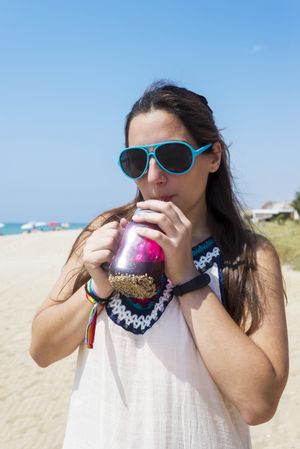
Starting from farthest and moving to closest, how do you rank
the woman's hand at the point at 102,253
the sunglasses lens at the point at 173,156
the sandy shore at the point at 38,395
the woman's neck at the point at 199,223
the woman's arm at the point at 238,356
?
the sandy shore at the point at 38,395
the woman's neck at the point at 199,223
the sunglasses lens at the point at 173,156
the woman's hand at the point at 102,253
the woman's arm at the point at 238,356

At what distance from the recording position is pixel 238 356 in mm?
1209

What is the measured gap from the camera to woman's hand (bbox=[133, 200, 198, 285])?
1.25 metres

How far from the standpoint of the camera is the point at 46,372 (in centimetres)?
645

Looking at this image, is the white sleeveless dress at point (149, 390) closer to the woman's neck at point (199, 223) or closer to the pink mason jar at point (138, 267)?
the pink mason jar at point (138, 267)

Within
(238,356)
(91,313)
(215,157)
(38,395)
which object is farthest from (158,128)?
(38,395)

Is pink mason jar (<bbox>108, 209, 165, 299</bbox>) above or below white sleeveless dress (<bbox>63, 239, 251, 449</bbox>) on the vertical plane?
above

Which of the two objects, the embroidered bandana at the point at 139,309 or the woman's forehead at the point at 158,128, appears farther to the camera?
the woman's forehead at the point at 158,128

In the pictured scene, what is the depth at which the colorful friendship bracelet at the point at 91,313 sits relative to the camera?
52.7 inches

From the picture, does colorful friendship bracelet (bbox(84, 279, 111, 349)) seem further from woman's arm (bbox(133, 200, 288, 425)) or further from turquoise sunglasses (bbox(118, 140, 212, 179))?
turquoise sunglasses (bbox(118, 140, 212, 179))

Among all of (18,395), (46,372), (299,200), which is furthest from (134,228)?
(299,200)

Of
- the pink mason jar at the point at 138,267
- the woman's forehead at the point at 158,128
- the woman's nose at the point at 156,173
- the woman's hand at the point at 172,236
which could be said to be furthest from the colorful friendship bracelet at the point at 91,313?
the woman's forehead at the point at 158,128

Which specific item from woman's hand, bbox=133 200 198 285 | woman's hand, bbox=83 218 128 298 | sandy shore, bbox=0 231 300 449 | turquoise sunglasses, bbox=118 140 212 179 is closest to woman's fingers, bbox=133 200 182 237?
woman's hand, bbox=133 200 198 285

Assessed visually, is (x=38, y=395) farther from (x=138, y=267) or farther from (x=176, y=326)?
(x=138, y=267)

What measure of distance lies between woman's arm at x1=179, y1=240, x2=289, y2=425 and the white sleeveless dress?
68 mm
